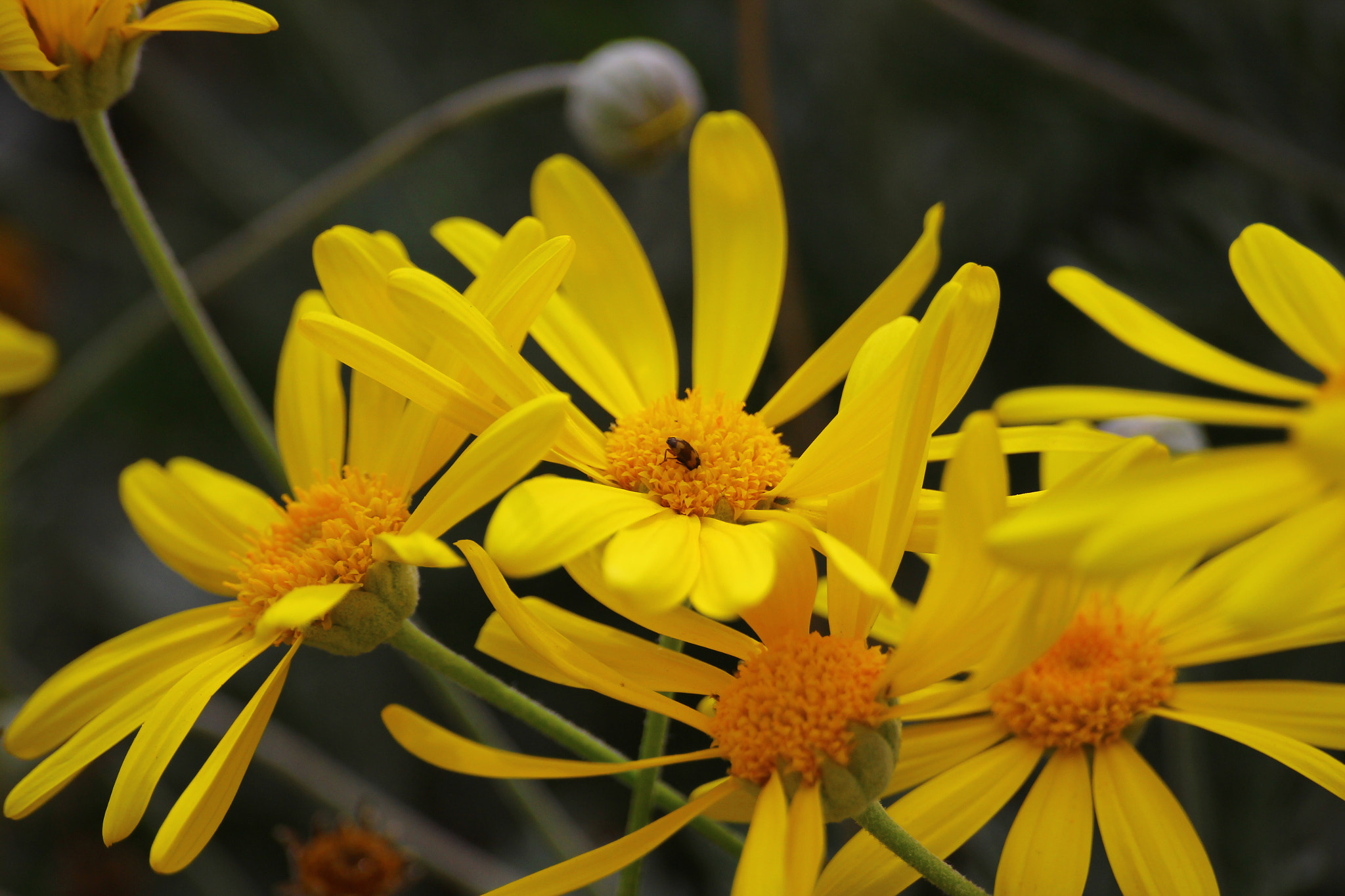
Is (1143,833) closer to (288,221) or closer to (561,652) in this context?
(561,652)

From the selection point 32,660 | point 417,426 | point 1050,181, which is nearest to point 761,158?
point 417,426

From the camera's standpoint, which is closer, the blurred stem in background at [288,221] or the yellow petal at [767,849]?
the yellow petal at [767,849]

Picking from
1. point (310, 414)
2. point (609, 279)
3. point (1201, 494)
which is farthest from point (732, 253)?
point (1201, 494)

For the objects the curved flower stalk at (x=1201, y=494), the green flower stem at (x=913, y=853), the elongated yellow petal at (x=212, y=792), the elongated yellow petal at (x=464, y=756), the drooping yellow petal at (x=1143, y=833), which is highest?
the curved flower stalk at (x=1201, y=494)

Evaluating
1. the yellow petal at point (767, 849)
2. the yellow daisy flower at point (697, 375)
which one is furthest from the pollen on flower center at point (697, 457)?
the yellow petal at point (767, 849)

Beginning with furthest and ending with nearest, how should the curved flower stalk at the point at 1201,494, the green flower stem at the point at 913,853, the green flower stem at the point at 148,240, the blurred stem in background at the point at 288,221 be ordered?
1. the blurred stem in background at the point at 288,221
2. the green flower stem at the point at 148,240
3. the green flower stem at the point at 913,853
4. the curved flower stalk at the point at 1201,494

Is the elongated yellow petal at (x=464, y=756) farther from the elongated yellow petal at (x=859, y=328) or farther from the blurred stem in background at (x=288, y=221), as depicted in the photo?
the blurred stem in background at (x=288, y=221)
